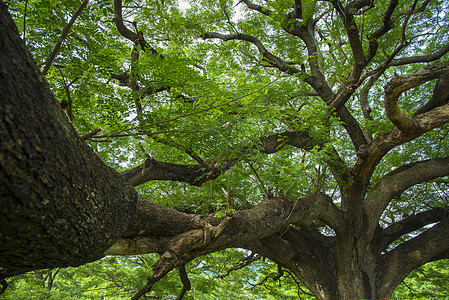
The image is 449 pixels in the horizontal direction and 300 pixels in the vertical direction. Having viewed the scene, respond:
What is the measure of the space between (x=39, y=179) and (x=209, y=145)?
2068 millimetres

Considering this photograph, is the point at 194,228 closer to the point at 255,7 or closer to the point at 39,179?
the point at 39,179

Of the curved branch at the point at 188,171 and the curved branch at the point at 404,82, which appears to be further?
the curved branch at the point at 188,171

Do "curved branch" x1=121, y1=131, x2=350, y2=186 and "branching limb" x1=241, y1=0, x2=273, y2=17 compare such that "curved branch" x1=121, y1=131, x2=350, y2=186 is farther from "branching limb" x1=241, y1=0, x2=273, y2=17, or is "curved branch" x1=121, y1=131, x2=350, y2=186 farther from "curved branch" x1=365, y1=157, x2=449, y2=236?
"branching limb" x1=241, y1=0, x2=273, y2=17

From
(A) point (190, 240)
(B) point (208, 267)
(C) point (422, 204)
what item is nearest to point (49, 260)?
(A) point (190, 240)

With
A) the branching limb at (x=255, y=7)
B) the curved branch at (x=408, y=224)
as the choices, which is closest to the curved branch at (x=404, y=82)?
the curved branch at (x=408, y=224)

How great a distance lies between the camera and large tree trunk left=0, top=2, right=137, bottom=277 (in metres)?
1.04

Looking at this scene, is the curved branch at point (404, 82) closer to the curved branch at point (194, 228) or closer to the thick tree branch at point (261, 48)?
the curved branch at point (194, 228)

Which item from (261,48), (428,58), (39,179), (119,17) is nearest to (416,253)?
(428,58)

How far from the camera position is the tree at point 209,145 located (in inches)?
50.0

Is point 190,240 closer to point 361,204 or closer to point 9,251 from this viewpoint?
point 9,251

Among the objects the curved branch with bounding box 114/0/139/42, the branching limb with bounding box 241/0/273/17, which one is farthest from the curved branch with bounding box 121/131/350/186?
the branching limb with bounding box 241/0/273/17

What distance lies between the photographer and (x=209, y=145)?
312 cm

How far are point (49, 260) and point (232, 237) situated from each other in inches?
91.6

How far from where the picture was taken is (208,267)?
270 inches
